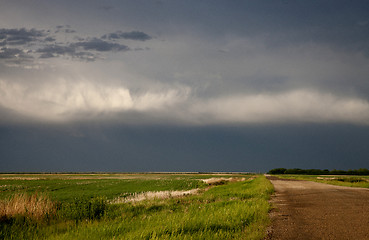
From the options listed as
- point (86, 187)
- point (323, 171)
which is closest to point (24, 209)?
point (86, 187)

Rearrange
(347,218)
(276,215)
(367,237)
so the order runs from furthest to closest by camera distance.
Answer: (276,215) < (347,218) < (367,237)

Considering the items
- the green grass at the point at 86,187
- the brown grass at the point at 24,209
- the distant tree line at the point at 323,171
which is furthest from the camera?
the distant tree line at the point at 323,171

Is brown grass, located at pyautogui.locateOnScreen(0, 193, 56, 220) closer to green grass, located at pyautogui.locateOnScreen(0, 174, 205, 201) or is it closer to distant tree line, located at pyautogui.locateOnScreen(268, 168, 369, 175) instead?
green grass, located at pyautogui.locateOnScreen(0, 174, 205, 201)

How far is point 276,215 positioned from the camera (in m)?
13.5

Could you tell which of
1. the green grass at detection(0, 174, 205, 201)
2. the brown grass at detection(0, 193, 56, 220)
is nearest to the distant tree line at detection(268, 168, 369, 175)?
the green grass at detection(0, 174, 205, 201)

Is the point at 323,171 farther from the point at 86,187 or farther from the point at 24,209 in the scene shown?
the point at 24,209

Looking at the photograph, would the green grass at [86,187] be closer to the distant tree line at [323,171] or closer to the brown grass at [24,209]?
the brown grass at [24,209]

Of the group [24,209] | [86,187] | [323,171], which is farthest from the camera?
[323,171]

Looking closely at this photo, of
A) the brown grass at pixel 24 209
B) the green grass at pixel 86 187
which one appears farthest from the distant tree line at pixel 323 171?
the brown grass at pixel 24 209

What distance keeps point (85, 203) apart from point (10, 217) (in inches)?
139

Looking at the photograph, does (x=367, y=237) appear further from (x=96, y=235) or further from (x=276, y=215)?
(x=96, y=235)

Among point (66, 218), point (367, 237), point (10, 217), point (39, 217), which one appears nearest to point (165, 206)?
point (66, 218)

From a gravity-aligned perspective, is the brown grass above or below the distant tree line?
above

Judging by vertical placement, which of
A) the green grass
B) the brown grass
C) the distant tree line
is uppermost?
the brown grass
